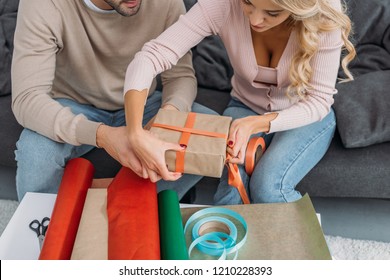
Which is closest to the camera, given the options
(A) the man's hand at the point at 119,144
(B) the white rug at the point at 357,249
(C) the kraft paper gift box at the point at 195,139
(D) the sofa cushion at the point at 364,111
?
(C) the kraft paper gift box at the point at 195,139

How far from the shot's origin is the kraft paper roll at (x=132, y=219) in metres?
0.92

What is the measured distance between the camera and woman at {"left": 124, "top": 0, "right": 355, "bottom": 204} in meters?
1.20

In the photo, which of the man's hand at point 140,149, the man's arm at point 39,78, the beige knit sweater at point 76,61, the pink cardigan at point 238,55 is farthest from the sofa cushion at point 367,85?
the man's arm at point 39,78

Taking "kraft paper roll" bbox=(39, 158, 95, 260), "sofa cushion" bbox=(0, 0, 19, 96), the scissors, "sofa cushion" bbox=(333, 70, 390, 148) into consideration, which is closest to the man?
"kraft paper roll" bbox=(39, 158, 95, 260)

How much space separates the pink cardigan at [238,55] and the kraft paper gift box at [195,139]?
0.59 feet

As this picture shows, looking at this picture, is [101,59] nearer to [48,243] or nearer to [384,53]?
[48,243]

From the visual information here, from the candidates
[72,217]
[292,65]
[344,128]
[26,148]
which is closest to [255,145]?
[292,65]

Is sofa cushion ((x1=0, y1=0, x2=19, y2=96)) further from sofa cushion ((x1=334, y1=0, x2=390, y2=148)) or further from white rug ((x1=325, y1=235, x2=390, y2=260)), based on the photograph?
white rug ((x1=325, y1=235, x2=390, y2=260))

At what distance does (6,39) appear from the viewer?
72.0 inches

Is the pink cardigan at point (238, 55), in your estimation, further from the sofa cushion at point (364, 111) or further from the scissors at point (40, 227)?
the scissors at point (40, 227)

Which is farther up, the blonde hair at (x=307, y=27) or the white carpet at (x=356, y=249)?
the blonde hair at (x=307, y=27)

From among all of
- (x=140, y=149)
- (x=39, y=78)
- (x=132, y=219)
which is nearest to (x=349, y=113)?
(x=140, y=149)

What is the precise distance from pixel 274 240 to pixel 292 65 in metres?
0.51

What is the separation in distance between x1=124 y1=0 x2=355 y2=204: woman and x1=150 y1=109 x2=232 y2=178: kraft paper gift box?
6 cm
